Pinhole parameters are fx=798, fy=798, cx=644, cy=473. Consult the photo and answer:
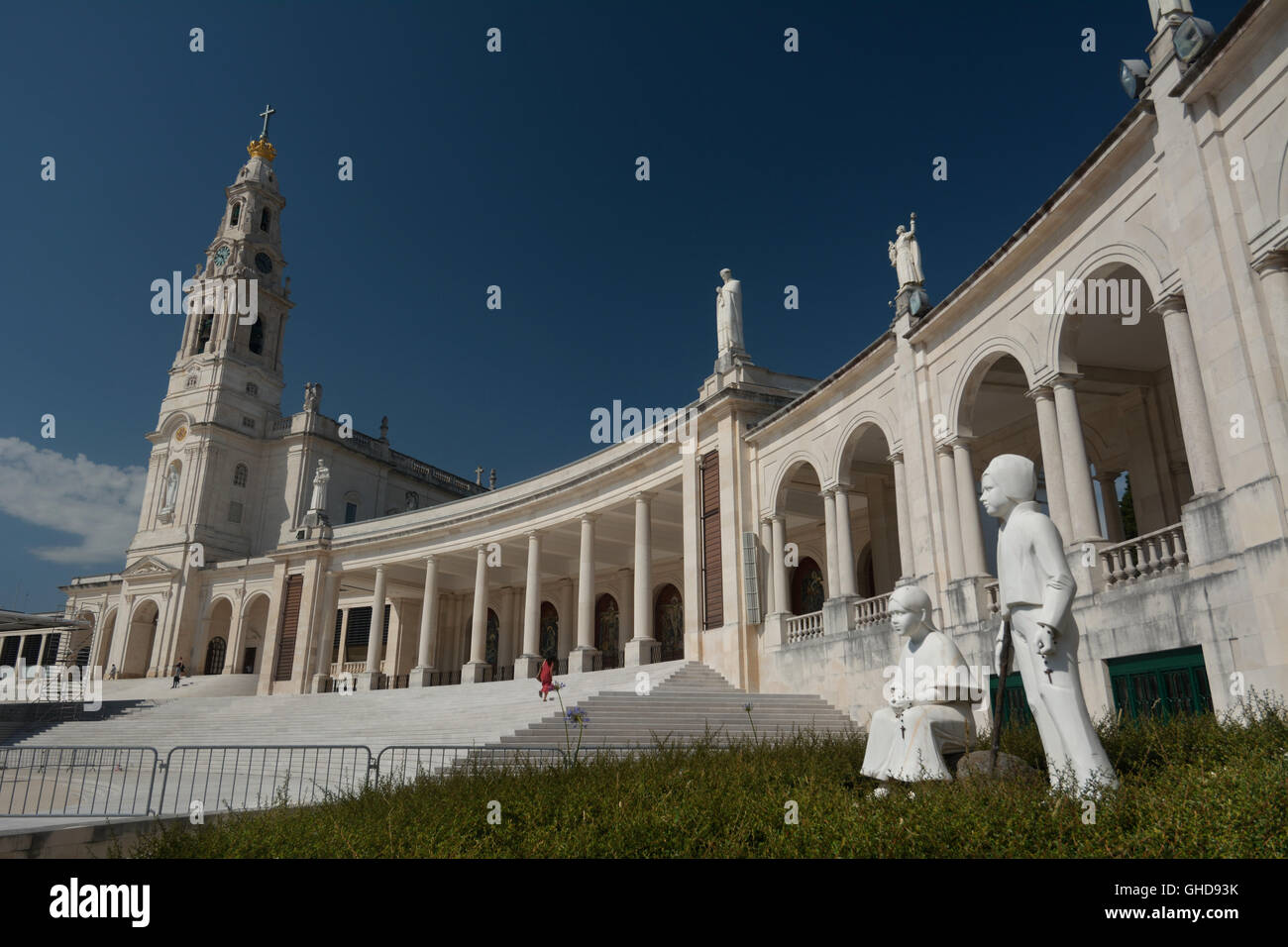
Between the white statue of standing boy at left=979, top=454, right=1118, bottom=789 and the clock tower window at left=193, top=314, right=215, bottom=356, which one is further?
the clock tower window at left=193, top=314, right=215, bottom=356

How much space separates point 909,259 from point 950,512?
270 inches

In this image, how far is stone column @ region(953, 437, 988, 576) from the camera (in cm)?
1747

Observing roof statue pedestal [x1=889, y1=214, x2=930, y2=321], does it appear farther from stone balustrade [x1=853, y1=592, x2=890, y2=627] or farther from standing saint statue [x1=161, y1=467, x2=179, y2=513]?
standing saint statue [x1=161, y1=467, x2=179, y2=513]

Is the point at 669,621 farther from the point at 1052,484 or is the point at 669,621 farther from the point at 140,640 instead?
the point at 140,640

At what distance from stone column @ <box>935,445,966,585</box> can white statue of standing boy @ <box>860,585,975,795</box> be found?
971 centimetres

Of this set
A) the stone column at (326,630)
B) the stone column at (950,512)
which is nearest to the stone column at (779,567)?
the stone column at (950,512)

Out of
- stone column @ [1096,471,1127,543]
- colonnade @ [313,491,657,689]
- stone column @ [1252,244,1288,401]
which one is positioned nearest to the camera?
stone column @ [1252,244,1288,401]

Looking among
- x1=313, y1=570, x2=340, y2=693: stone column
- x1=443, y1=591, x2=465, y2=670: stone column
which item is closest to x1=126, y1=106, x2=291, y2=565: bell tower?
x1=313, y1=570, x2=340, y2=693: stone column

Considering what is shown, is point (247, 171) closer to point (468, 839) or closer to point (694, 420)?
point (694, 420)

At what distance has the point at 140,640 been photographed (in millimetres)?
51250

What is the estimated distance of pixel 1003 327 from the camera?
56.8ft

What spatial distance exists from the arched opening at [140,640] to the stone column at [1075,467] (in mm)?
52663

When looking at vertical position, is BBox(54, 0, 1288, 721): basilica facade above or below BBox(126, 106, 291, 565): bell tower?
below

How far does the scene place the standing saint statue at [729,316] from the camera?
27219mm
